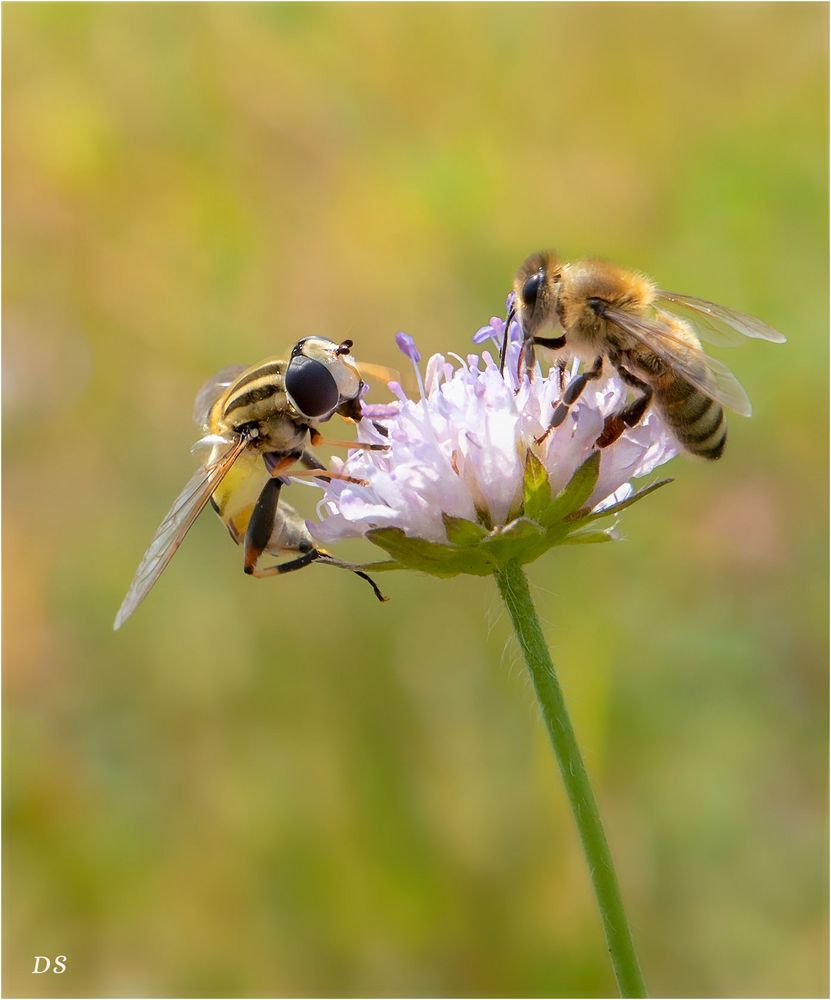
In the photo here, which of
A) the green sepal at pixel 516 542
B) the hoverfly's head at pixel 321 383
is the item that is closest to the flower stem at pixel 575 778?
the green sepal at pixel 516 542

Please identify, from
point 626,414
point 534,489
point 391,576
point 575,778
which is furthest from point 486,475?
point 391,576

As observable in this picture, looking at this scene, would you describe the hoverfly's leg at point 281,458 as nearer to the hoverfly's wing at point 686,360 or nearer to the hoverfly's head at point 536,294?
the hoverfly's head at point 536,294

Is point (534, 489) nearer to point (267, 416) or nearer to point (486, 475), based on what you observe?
Answer: point (486, 475)

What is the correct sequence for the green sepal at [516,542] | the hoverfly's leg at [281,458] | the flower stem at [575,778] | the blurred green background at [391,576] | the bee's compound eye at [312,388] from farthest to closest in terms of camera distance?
the blurred green background at [391,576], the hoverfly's leg at [281,458], the bee's compound eye at [312,388], the green sepal at [516,542], the flower stem at [575,778]

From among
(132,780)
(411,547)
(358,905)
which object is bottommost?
(358,905)

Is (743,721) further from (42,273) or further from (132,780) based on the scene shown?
(42,273)

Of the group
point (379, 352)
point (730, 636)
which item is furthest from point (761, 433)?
point (379, 352)

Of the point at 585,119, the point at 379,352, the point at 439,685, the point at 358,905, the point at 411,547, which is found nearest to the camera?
the point at 411,547
